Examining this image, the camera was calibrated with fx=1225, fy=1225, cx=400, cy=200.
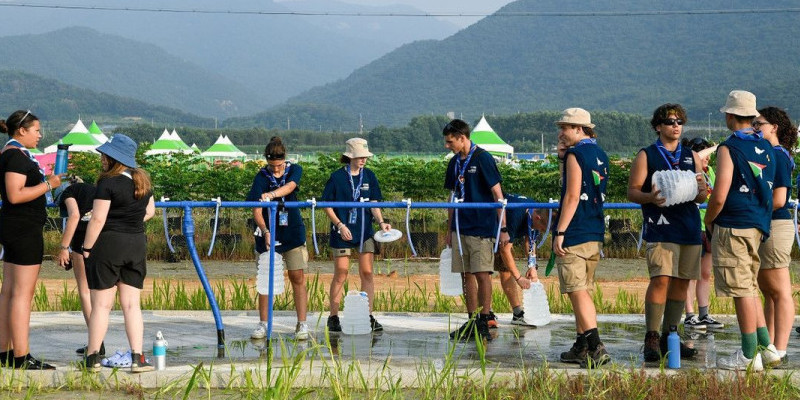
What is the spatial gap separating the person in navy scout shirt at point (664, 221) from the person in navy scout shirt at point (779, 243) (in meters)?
0.47

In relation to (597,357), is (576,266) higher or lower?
higher

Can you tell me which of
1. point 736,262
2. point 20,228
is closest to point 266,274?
point 20,228

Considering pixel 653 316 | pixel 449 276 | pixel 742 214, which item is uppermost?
pixel 742 214

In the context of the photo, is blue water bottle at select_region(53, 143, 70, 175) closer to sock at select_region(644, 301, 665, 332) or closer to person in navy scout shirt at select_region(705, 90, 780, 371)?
sock at select_region(644, 301, 665, 332)

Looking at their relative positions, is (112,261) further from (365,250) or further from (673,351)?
(673,351)

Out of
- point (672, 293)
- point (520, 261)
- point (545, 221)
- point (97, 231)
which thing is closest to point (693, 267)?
point (672, 293)

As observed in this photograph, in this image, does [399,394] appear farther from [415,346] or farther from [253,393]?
[415,346]

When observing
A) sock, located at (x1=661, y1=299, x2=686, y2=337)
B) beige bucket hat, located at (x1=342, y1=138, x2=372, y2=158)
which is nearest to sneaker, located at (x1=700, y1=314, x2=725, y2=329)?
sock, located at (x1=661, y1=299, x2=686, y2=337)

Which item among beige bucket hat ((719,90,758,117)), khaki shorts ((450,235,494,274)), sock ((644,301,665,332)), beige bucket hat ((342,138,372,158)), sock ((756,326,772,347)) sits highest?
beige bucket hat ((719,90,758,117))

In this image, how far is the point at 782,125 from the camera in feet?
27.2

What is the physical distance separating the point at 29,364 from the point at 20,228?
892 mm

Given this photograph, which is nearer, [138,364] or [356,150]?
[138,364]

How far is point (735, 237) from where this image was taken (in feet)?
25.6

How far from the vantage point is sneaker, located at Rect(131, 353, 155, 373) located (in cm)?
776
